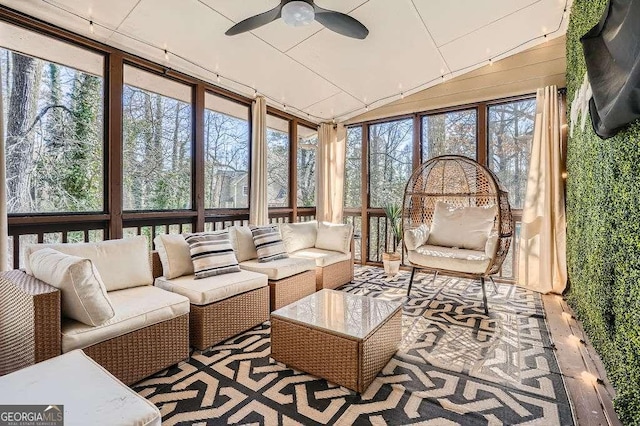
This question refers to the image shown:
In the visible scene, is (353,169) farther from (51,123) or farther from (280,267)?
(51,123)

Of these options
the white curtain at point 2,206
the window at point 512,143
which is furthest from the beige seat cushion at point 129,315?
the window at point 512,143

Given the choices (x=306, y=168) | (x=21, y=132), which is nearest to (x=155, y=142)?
(x=21, y=132)

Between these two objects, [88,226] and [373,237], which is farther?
[373,237]

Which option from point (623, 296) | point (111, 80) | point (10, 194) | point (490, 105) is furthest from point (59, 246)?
point (490, 105)

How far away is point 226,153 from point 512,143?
379cm

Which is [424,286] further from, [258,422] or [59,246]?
[59,246]

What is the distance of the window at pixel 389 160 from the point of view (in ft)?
15.9

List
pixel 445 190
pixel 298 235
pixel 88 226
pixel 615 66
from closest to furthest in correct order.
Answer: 1. pixel 615 66
2. pixel 88 226
3. pixel 298 235
4. pixel 445 190

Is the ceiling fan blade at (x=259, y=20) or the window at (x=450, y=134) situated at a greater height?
the ceiling fan blade at (x=259, y=20)

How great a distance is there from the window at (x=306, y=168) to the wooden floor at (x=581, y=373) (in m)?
3.70

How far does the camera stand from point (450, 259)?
314 cm

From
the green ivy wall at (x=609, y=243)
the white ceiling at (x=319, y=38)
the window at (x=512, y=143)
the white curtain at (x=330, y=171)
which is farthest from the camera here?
the white curtain at (x=330, y=171)

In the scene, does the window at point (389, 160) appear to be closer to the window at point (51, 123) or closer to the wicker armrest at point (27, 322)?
the window at point (51, 123)

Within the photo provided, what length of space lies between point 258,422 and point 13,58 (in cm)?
330
